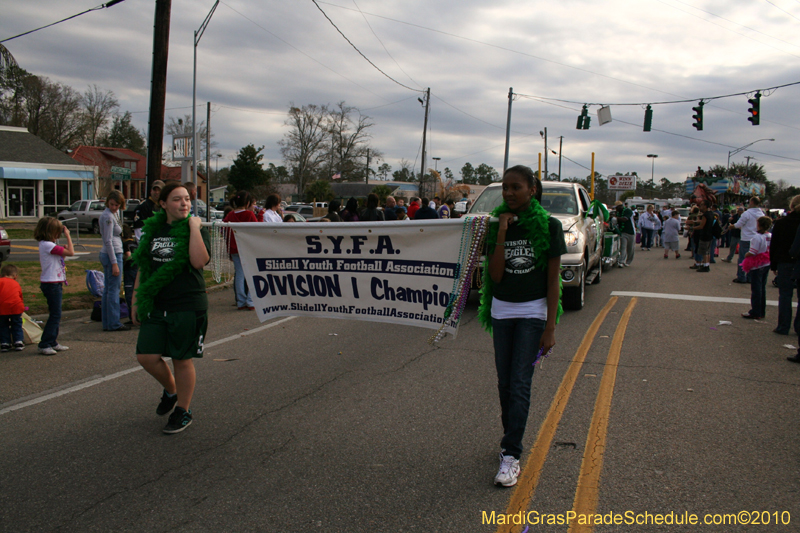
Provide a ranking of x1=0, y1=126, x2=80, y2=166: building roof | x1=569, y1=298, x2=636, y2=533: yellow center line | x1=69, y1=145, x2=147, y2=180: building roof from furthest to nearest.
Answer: x1=69, y1=145, x2=147, y2=180: building roof < x1=0, y1=126, x2=80, y2=166: building roof < x1=569, y1=298, x2=636, y2=533: yellow center line

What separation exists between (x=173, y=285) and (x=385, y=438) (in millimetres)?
1916

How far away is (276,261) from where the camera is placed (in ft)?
15.1

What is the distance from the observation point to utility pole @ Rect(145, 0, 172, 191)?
11.3 metres

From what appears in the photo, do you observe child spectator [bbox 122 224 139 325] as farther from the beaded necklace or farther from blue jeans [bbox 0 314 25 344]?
the beaded necklace

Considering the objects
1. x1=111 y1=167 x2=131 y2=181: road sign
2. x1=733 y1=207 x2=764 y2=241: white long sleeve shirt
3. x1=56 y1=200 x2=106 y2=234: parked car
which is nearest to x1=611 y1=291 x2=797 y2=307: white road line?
x1=733 y1=207 x2=764 y2=241: white long sleeve shirt

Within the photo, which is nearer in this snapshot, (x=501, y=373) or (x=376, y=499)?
(x=376, y=499)

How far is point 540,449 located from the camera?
3820mm

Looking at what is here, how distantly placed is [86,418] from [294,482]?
2186mm

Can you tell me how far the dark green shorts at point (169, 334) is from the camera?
3.96 m

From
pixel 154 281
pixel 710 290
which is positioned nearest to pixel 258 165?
pixel 710 290

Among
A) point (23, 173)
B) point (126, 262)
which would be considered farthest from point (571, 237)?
point (23, 173)

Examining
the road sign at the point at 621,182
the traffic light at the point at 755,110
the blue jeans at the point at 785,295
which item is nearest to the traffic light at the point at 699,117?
the traffic light at the point at 755,110

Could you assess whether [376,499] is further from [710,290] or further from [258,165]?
[258,165]

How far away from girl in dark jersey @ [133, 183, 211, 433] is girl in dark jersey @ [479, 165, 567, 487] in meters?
2.18
